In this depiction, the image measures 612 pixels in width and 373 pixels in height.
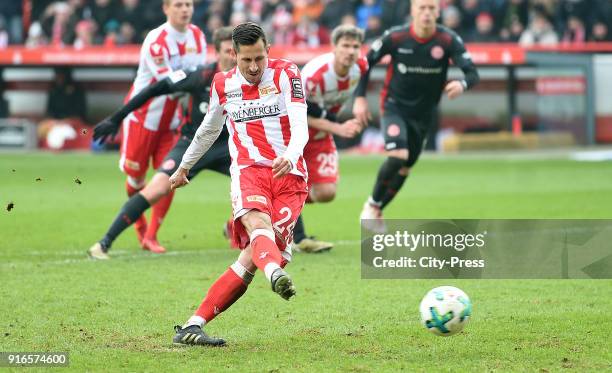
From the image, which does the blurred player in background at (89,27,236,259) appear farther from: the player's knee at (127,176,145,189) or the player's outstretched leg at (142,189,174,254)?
the player's knee at (127,176,145,189)

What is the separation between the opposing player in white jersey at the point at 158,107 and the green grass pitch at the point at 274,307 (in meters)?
0.47

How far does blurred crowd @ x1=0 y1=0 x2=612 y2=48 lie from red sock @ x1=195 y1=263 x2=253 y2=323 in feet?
63.6

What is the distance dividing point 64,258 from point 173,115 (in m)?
1.82

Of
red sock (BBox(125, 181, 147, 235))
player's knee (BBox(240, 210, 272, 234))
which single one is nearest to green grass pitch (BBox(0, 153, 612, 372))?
red sock (BBox(125, 181, 147, 235))

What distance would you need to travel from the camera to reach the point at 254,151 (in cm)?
643

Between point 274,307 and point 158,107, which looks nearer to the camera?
point 274,307

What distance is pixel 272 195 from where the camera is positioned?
21.0 ft

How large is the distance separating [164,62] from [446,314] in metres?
5.05

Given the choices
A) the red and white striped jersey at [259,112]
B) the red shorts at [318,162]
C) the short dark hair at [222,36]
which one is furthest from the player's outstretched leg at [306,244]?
the red and white striped jersey at [259,112]

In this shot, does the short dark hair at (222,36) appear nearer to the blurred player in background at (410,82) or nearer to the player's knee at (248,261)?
the blurred player in background at (410,82)

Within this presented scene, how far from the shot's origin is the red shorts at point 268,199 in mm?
6254

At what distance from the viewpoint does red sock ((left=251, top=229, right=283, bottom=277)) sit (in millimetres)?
5996

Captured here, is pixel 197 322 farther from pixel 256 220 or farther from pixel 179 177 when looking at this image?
pixel 179 177

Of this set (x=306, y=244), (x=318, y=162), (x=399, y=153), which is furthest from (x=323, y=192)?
(x=399, y=153)
